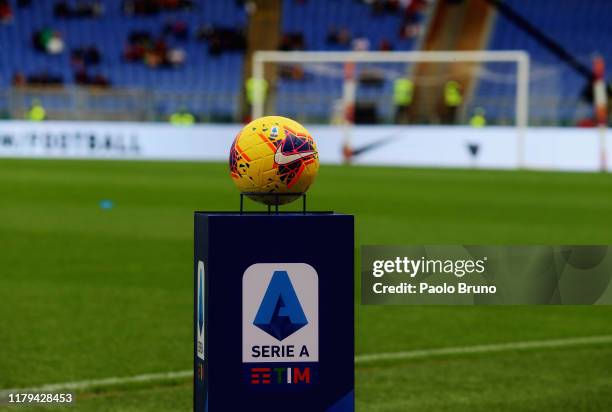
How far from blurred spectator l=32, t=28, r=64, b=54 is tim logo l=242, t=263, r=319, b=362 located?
117 ft

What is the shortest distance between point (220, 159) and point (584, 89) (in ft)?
36.1

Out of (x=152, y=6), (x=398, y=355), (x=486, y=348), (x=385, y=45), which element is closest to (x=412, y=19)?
(x=385, y=45)

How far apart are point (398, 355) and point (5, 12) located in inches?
1399

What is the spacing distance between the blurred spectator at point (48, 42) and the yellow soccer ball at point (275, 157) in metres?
35.3

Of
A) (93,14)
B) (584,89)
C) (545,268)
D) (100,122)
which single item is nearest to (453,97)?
(584,89)

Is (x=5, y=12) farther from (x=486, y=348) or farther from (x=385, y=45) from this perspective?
(x=486, y=348)

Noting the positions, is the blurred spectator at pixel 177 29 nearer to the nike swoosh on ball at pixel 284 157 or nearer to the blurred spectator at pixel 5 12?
the blurred spectator at pixel 5 12

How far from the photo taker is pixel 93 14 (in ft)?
129

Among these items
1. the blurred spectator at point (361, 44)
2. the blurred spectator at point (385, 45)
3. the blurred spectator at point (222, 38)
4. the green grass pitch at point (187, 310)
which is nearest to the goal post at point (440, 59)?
the blurred spectator at point (361, 44)

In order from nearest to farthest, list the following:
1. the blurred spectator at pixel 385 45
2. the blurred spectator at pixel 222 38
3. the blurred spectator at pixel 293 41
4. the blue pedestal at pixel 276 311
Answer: the blue pedestal at pixel 276 311 < the blurred spectator at pixel 385 45 < the blurred spectator at pixel 293 41 < the blurred spectator at pixel 222 38

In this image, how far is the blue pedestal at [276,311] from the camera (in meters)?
3.56

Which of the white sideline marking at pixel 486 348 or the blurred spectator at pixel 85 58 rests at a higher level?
the white sideline marking at pixel 486 348

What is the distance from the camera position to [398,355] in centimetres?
609

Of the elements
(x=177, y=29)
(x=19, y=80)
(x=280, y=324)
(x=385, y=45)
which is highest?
(x=280, y=324)
